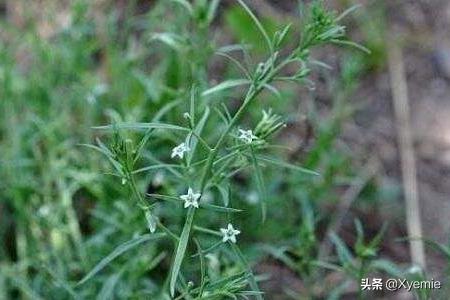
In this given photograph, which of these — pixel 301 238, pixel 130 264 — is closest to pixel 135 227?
pixel 130 264

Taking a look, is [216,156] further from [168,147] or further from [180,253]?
[168,147]

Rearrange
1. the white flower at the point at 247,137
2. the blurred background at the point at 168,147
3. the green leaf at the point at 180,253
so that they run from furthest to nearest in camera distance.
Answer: the blurred background at the point at 168,147
the white flower at the point at 247,137
the green leaf at the point at 180,253

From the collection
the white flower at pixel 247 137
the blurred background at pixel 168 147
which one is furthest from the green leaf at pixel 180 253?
the blurred background at pixel 168 147

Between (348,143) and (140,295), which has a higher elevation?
(348,143)

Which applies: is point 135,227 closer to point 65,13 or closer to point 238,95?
point 238,95

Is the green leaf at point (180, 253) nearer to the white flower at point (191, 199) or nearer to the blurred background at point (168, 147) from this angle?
the white flower at point (191, 199)

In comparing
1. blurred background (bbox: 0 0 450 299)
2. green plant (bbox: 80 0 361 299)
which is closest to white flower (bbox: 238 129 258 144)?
green plant (bbox: 80 0 361 299)

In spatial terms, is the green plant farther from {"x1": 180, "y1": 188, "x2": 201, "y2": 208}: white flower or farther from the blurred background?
the blurred background

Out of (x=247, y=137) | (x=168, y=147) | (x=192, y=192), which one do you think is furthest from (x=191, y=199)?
(x=168, y=147)
